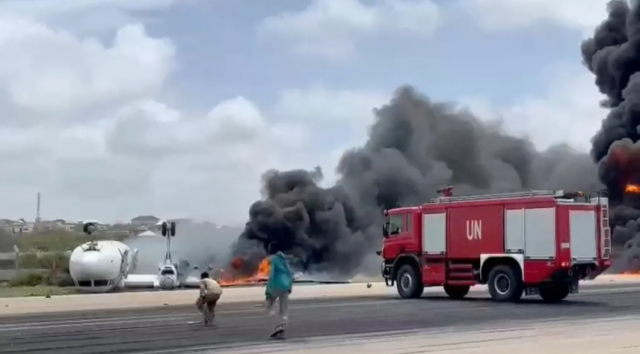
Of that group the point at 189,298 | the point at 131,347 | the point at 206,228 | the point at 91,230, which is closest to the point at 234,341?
the point at 131,347

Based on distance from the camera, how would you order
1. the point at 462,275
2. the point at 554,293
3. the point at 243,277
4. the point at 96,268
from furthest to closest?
the point at 243,277 < the point at 96,268 < the point at 462,275 < the point at 554,293

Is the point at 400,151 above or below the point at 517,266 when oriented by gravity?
above

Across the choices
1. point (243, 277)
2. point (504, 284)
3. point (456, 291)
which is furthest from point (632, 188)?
point (504, 284)

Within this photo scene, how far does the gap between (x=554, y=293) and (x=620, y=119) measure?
1531 inches

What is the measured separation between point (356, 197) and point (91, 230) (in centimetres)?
2393

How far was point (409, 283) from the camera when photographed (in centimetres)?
2934

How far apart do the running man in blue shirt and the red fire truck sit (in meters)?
11.4

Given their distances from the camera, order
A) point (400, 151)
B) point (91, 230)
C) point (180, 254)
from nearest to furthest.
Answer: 1. point (91, 230)
2. point (180, 254)
3. point (400, 151)

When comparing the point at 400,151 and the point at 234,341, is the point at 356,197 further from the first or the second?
the point at 234,341

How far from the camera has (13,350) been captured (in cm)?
1482

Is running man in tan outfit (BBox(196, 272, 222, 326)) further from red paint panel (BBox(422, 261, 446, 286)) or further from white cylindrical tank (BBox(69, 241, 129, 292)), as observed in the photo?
white cylindrical tank (BBox(69, 241, 129, 292))

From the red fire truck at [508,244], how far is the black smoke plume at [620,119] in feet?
93.4

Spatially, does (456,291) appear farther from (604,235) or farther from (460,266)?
(604,235)

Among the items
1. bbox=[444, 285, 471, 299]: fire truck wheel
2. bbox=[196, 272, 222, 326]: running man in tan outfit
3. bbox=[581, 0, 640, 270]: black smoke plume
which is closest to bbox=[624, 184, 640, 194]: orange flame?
bbox=[581, 0, 640, 270]: black smoke plume
